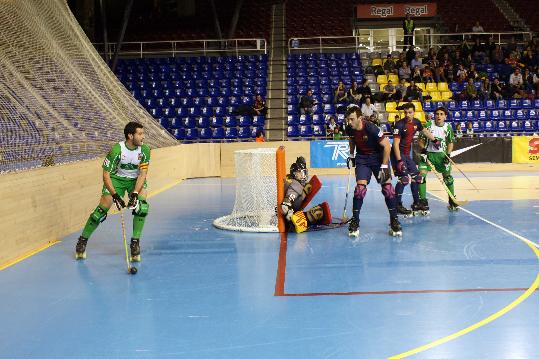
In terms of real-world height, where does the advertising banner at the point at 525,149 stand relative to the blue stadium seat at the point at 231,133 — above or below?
below

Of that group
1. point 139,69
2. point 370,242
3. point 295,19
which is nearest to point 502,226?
point 370,242

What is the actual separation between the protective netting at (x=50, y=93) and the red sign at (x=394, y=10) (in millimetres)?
20456

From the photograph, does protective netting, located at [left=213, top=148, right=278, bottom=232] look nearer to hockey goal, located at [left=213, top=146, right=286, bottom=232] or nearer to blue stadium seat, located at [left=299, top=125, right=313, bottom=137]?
hockey goal, located at [left=213, top=146, right=286, bottom=232]

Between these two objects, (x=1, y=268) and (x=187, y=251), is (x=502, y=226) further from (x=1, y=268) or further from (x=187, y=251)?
(x=1, y=268)

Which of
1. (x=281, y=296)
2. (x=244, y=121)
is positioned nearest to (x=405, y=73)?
(x=244, y=121)

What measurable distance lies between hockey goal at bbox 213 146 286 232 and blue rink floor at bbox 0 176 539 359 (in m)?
0.53

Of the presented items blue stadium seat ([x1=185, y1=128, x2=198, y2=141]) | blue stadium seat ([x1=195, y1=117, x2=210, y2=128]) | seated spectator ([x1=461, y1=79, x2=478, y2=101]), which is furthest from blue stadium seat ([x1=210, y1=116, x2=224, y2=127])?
seated spectator ([x1=461, y1=79, x2=478, y2=101])

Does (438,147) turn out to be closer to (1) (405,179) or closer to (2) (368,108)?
(1) (405,179)

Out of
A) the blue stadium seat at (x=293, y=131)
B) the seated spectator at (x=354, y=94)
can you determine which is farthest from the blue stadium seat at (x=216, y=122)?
the seated spectator at (x=354, y=94)

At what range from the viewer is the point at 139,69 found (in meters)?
29.5

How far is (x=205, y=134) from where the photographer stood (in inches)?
982

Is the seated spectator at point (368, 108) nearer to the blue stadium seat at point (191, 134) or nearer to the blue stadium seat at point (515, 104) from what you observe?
the blue stadium seat at point (515, 104)

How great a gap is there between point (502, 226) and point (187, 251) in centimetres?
510

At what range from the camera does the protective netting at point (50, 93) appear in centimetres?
994
